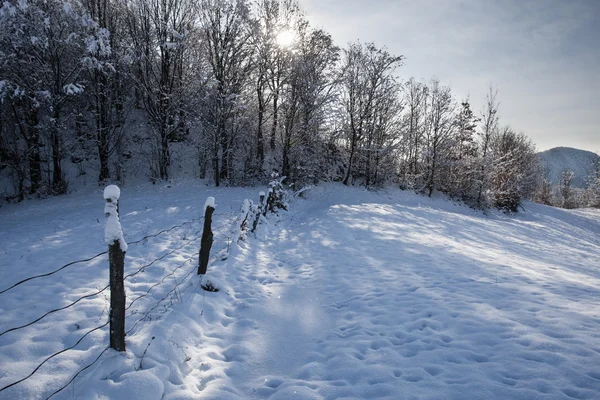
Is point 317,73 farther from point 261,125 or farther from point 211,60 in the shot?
point 211,60

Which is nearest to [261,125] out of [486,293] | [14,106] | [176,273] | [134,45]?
[134,45]

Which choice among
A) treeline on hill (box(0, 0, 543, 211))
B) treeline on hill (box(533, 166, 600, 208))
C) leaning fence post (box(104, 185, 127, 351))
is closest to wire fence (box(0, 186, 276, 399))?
leaning fence post (box(104, 185, 127, 351))

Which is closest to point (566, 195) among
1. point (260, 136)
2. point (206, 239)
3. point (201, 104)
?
point (260, 136)

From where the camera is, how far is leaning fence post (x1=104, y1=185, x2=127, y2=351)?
3.29 metres

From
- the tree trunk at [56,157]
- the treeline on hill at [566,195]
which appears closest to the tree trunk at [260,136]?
the tree trunk at [56,157]

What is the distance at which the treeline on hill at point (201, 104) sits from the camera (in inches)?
633

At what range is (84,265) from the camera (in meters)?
6.25

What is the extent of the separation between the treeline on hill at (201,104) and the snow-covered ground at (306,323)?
11.2 meters

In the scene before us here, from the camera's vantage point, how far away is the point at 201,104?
20.1 metres

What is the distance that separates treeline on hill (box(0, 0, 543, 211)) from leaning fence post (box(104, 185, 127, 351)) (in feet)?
53.0

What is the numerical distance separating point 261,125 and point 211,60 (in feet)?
19.5

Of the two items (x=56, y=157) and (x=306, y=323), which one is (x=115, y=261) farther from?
(x=56, y=157)

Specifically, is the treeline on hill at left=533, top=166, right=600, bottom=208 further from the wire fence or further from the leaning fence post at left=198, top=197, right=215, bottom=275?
the leaning fence post at left=198, top=197, right=215, bottom=275

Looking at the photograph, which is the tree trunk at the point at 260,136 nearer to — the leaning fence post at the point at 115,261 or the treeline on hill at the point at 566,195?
the leaning fence post at the point at 115,261
